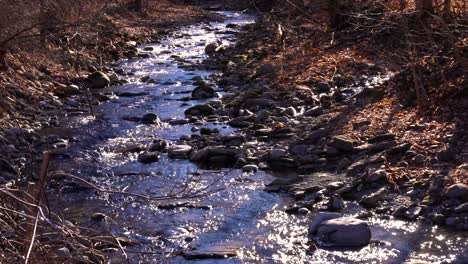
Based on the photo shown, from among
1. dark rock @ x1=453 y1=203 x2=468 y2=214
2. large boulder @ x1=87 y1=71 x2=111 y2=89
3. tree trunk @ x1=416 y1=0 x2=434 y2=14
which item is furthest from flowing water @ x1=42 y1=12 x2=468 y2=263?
tree trunk @ x1=416 y1=0 x2=434 y2=14

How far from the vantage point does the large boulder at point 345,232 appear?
23.1 ft

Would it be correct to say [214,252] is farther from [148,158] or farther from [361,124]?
[361,124]

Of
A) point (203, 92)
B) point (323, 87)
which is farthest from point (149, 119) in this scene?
point (323, 87)

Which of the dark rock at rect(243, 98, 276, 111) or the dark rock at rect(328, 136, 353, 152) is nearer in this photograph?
the dark rock at rect(328, 136, 353, 152)

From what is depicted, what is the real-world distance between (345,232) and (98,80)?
9.14 metres

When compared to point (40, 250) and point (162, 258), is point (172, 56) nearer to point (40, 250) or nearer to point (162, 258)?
point (162, 258)

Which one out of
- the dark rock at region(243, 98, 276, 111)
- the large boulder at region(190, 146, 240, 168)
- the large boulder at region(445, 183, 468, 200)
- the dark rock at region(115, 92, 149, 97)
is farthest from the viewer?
the dark rock at region(115, 92, 149, 97)

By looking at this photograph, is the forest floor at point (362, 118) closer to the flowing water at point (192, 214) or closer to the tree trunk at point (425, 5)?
the flowing water at point (192, 214)

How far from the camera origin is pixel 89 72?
1625 centimetres

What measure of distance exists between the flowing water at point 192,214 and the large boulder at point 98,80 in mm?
2774

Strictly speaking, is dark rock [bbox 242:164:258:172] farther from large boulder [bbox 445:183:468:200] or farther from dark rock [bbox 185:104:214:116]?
dark rock [bbox 185:104:214:116]

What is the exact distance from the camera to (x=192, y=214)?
26.5 ft

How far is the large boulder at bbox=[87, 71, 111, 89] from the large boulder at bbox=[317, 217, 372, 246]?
29.0ft

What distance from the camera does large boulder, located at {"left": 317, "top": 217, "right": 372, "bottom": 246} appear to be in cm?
703
